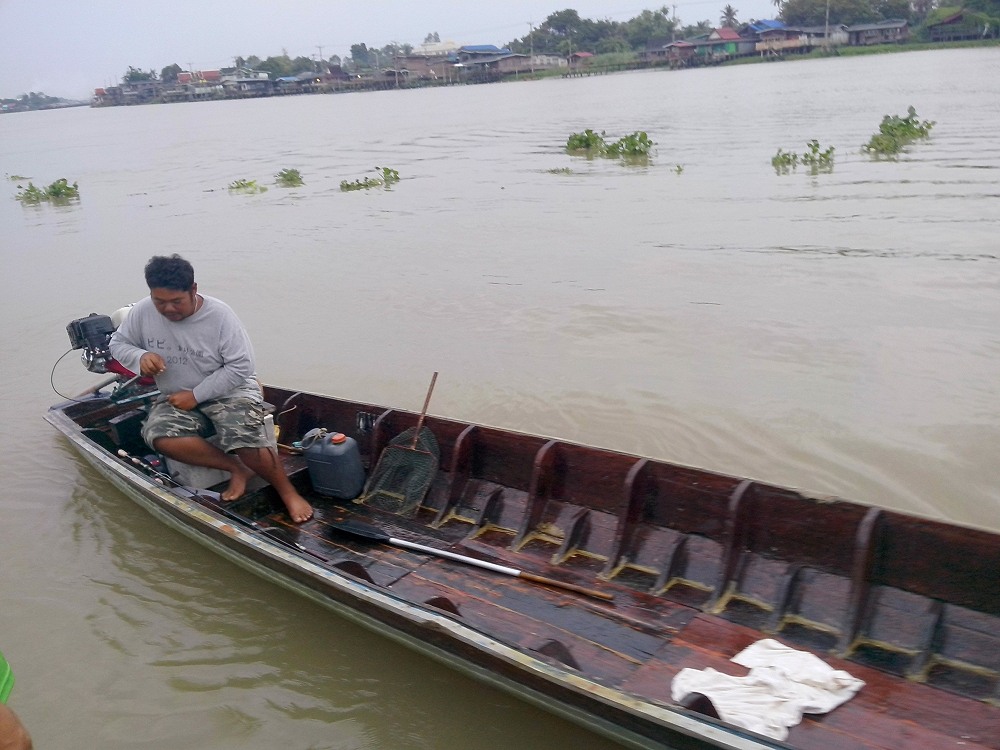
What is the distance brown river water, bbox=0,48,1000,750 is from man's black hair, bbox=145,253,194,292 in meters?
1.85

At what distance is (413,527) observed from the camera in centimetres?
506

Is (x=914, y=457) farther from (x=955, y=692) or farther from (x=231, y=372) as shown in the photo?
(x=231, y=372)

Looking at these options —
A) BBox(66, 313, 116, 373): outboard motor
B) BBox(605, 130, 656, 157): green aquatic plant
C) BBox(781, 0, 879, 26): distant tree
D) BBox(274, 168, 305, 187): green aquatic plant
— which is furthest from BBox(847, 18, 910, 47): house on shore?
BBox(66, 313, 116, 373): outboard motor

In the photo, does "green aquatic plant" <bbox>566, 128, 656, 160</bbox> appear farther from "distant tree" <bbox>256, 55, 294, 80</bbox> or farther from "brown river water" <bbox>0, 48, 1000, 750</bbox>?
"distant tree" <bbox>256, 55, 294, 80</bbox>

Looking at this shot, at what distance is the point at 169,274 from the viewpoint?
450cm

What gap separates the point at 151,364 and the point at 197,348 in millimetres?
263

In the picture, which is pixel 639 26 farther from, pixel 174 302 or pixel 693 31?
pixel 174 302

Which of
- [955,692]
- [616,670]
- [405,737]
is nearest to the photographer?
[955,692]

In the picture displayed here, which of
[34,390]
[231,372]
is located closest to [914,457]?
[231,372]

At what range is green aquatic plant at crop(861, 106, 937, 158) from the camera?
18.0 m

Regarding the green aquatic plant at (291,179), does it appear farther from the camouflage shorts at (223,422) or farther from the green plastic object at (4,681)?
the green plastic object at (4,681)

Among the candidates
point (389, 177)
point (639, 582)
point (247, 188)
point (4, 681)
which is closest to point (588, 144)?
point (389, 177)

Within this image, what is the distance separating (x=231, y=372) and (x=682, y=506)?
2.64 metres

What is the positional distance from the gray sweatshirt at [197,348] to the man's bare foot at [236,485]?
59cm
